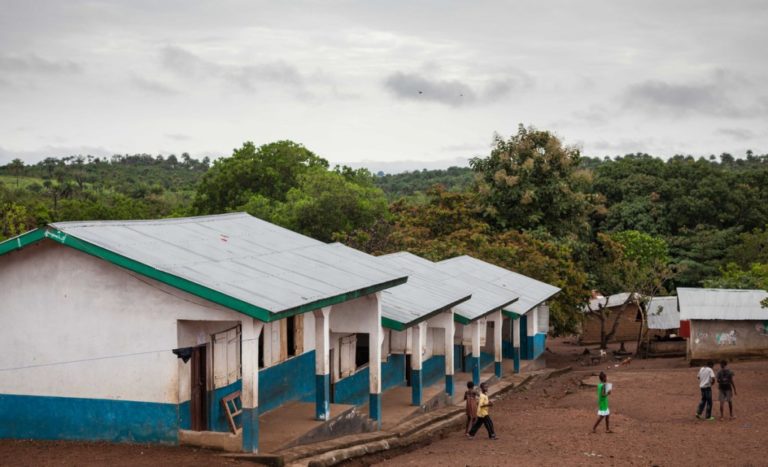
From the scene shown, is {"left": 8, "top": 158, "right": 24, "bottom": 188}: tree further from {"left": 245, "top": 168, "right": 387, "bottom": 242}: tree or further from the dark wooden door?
the dark wooden door

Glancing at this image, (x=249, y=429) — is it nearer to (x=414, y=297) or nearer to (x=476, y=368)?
(x=414, y=297)

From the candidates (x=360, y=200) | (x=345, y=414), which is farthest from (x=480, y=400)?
(x=360, y=200)

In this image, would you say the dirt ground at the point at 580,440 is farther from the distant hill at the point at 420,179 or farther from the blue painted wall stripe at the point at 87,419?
the distant hill at the point at 420,179

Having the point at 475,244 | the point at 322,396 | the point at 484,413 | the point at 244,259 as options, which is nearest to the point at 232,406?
the point at 322,396

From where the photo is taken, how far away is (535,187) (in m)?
42.2

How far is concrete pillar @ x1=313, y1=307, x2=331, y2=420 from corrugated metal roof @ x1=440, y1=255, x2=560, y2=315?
38.9 feet

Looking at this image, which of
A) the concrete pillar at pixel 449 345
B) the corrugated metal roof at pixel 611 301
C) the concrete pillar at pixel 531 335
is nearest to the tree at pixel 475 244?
the corrugated metal roof at pixel 611 301

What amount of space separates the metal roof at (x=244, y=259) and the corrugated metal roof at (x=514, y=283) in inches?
378

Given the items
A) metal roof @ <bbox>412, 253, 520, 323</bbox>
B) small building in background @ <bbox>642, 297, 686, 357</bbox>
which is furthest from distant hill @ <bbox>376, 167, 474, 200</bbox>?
metal roof @ <bbox>412, 253, 520, 323</bbox>

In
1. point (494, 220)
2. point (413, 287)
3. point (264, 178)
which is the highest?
point (264, 178)

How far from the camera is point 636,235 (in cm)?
5216

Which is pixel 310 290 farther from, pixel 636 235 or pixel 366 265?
pixel 636 235

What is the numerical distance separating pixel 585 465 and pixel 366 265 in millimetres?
6117

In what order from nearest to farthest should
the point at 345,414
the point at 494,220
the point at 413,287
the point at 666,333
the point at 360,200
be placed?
1. the point at 345,414
2. the point at 413,287
3. the point at 666,333
4. the point at 494,220
5. the point at 360,200
